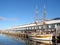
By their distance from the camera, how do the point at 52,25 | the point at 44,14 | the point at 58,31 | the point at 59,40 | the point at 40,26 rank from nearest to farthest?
the point at 59,40, the point at 58,31, the point at 44,14, the point at 52,25, the point at 40,26

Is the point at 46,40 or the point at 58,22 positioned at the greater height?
the point at 58,22

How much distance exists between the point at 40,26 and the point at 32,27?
13039 millimetres

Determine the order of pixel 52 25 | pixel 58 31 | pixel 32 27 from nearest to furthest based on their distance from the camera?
1. pixel 58 31
2. pixel 52 25
3. pixel 32 27

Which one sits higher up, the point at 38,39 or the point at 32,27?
the point at 32,27

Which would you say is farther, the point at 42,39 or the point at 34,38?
the point at 34,38

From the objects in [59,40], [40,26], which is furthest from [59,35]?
[40,26]

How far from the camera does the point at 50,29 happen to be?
74062mm

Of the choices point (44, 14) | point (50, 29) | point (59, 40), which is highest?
point (44, 14)

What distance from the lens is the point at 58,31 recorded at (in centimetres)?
4447

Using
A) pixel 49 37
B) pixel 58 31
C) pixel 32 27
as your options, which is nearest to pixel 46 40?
pixel 49 37

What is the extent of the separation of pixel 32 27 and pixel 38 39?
44.6 m

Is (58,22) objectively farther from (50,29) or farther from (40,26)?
(40,26)

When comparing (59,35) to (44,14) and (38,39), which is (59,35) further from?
(44,14)

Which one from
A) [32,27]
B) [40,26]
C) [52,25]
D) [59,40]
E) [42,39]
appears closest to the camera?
[59,40]
